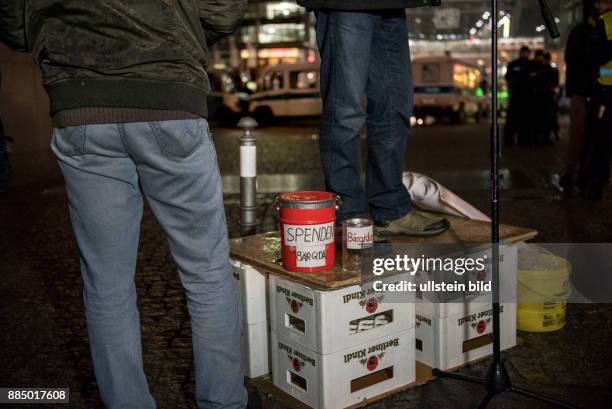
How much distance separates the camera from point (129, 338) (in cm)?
245

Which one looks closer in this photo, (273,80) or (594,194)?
(594,194)

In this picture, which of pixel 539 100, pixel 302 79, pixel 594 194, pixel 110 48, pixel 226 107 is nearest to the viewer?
pixel 110 48

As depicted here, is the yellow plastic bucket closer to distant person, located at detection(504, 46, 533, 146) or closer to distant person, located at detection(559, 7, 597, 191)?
distant person, located at detection(559, 7, 597, 191)

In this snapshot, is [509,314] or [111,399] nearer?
[111,399]

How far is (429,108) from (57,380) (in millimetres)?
23058

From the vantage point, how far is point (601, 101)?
22.9ft

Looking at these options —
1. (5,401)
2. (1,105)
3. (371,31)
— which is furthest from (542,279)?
(1,105)

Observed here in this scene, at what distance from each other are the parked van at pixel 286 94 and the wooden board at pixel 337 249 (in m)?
22.8

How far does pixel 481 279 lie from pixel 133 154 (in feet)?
5.99

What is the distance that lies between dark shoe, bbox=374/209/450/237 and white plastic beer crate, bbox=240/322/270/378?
73 centimetres

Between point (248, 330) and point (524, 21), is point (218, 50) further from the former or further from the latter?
point (248, 330)

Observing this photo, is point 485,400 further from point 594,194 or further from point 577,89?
point 577,89

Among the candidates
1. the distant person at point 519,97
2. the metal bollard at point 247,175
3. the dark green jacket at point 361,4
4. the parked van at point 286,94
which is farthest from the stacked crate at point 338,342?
the parked van at point 286,94

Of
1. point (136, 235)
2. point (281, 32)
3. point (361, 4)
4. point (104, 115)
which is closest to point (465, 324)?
point (361, 4)
